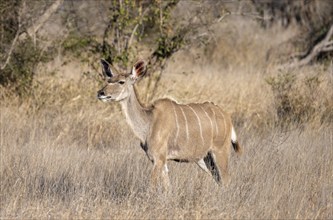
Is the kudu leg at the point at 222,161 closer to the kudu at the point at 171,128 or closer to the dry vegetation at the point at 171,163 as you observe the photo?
the kudu at the point at 171,128

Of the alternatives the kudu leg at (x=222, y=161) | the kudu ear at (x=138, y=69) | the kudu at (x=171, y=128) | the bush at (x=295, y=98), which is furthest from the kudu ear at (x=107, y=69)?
the bush at (x=295, y=98)

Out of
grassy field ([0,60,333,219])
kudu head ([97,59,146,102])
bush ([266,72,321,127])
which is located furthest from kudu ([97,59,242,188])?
bush ([266,72,321,127])

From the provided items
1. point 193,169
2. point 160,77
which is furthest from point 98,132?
point 193,169

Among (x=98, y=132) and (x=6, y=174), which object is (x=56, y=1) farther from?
(x=6, y=174)

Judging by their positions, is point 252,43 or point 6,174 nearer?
point 6,174

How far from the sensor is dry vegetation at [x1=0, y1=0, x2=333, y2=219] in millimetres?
6137

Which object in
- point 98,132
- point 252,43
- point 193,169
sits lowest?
point 252,43

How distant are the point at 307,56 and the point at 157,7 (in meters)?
4.80

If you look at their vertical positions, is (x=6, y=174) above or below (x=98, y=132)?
above

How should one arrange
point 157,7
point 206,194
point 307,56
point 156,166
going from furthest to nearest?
point 307,56 → point 157,7 → point 156,166 → point 206,194

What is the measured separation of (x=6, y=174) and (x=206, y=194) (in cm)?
218

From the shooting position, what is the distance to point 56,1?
1117cm

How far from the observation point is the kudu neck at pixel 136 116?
285 inches

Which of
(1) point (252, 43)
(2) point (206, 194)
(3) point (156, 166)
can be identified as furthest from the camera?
(1) point (252, 43)
